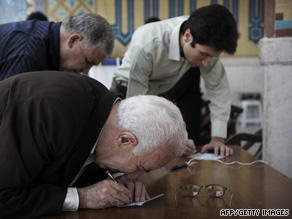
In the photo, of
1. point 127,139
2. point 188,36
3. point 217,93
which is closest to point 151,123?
point 127,139

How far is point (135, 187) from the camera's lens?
1581mm

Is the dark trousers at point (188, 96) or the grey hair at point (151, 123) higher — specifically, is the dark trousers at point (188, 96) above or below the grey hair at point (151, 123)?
below

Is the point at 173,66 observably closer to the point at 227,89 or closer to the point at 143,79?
the point at 143,79

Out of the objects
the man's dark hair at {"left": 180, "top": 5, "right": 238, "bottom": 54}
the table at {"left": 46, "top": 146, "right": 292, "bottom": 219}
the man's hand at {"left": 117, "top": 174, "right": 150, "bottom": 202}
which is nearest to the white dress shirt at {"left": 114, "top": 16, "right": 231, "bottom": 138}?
the man's dark hair at {"left": 180, "top": 5, "right": 238, "bottom": 54}

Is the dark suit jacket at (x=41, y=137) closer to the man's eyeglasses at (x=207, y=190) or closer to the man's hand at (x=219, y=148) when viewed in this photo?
the man's eyeglasses at (x=207, y=190)

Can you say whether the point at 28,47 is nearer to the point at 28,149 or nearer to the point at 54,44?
the point at 54,44

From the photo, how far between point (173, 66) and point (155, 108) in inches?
61.3

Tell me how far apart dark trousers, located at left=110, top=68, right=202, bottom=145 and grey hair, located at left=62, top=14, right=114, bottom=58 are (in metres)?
0.83

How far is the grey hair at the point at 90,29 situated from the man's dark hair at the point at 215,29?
0.63m

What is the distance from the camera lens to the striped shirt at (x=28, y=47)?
2068mm

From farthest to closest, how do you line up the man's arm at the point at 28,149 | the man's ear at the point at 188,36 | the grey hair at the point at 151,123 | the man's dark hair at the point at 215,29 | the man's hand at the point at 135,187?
the man's ear at the point at 188,36 < the man's dark hair at the point at 215,29 < the man's hand at the point at 135,187 < the grey hair at the point at 151,123 < the man's arm at the point at 28,149

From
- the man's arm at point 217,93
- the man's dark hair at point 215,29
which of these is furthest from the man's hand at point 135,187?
the man's arm at point 217,93

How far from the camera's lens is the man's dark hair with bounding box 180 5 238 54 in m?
2.45

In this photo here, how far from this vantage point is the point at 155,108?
1447mm
